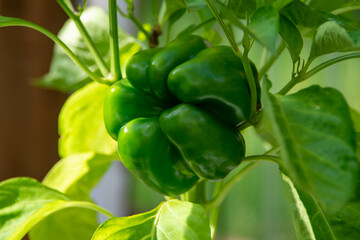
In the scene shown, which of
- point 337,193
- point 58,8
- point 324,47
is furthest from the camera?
point 58,8

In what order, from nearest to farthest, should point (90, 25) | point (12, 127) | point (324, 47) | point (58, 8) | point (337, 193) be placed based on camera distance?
point (337, 193)
point (324, 47)
point (90, 25)
point (12, 127)
point (58, 8)

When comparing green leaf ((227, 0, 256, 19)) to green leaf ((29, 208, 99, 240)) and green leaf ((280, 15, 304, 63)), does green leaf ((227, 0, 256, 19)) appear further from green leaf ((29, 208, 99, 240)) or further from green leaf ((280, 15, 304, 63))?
green leaf ((29, 208, 99, 240))

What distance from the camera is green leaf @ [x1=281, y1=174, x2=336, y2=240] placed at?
1.15 ft

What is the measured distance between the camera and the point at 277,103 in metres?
0.30

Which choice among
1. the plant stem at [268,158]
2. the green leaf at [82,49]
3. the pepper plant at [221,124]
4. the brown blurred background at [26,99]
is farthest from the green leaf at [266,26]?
the brown blurred background at [26,99]

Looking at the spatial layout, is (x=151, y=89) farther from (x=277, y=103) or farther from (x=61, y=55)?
(x=61, y=55)

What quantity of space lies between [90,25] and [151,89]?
27 centimetres

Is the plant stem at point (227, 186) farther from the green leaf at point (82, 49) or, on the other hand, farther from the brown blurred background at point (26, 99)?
the brown blurred background at point (26, 99)

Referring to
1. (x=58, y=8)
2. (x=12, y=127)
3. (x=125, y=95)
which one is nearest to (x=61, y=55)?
(x=125, y=95)

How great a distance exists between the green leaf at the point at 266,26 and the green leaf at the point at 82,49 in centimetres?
36

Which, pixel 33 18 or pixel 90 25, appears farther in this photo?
pixel 33 18

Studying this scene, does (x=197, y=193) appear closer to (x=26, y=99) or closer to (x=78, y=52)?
(x=78, y=52)

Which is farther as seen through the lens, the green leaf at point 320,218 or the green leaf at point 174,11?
the green leaf at point 174,11

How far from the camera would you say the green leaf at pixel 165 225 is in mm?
362
